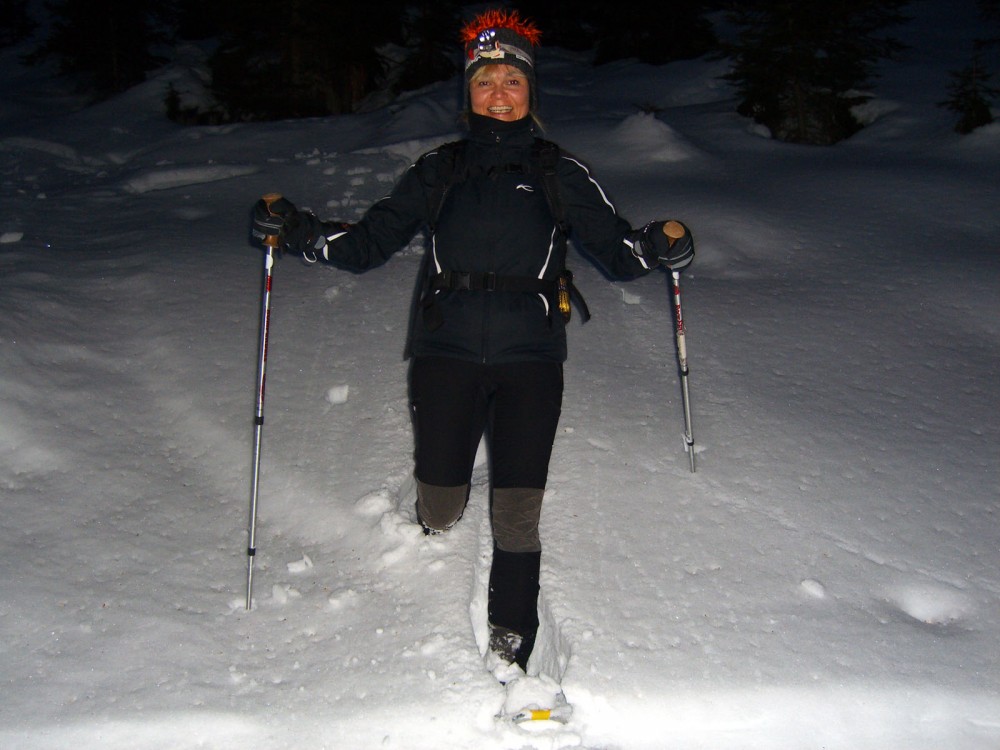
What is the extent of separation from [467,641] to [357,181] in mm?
6499

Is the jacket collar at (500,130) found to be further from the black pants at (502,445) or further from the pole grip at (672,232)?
the black pants at (502,445)

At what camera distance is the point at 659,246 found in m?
2.93

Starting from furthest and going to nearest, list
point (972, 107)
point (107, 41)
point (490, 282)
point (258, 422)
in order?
1. point (107, 41)
2. point (972, 107)
3. point (258, 422)
4. point (490, 282)

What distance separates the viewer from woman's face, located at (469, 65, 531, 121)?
289cm

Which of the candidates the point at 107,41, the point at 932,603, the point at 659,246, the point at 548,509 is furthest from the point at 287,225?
the point at 107,41

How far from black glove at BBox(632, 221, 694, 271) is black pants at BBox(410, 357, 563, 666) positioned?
590 mm

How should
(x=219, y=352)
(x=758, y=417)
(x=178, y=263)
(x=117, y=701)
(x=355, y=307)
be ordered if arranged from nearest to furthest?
(x=117, y=701)
(x=758, y=417)
(x=219, y=352)
(x=355, y=307)
(x=178, y=263)

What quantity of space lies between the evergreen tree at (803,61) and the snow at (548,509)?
4.27 metres

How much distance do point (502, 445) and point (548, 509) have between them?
701mm

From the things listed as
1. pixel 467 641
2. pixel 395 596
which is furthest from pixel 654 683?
pixel 395 596

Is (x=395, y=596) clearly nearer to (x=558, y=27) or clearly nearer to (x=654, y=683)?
(x=654, y=683)

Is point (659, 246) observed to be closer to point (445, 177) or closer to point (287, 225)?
point (445, 177)

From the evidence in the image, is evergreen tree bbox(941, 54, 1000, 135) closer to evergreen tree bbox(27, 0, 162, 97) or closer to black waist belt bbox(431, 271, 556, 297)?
black waist belt bbox(431, 271, 556, 297)

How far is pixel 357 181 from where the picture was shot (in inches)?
322
